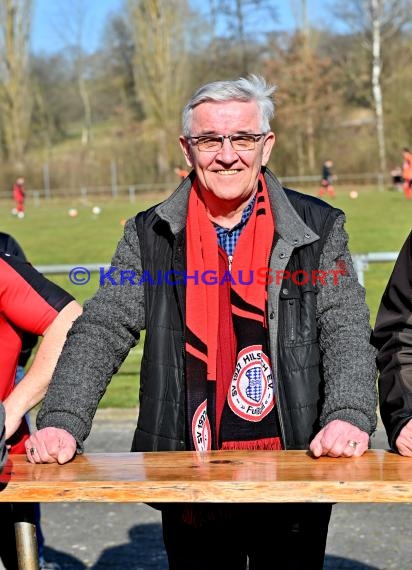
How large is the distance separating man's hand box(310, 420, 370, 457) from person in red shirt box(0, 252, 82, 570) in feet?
3.12

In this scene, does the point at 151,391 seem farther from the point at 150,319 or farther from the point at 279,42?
the point at 279,42

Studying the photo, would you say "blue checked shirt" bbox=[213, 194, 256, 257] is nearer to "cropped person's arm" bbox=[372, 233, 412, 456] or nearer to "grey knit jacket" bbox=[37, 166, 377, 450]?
"grey knit jacket" bbox=[37, 166, 377, 450]

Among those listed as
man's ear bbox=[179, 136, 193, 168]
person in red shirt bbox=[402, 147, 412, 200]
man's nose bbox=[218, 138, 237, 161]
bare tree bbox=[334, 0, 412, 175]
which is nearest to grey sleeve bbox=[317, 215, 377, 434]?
man's nose bbox=[218, 138, 237, 161]

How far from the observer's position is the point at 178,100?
4841cm

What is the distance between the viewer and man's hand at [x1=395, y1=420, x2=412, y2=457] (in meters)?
2.40

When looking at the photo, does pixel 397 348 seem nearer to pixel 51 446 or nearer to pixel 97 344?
pixel 97 344

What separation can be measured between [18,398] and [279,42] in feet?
175

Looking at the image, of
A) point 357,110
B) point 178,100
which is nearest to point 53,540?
point 178,100

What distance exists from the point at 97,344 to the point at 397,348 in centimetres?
88

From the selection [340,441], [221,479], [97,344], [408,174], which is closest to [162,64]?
[408,174]

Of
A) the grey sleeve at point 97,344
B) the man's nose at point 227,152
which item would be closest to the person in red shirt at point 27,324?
the grey sleeve at point 97,344

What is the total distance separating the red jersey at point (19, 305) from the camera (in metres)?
2.90

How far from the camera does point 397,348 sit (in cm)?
256

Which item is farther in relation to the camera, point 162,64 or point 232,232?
point 162,64
